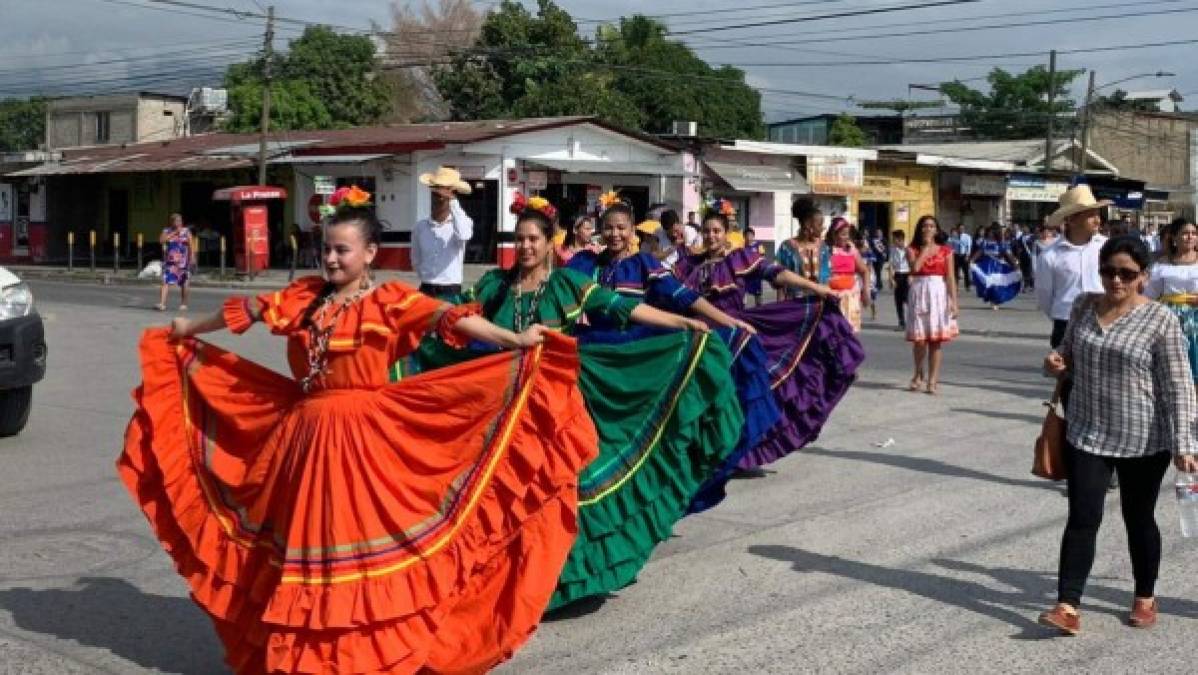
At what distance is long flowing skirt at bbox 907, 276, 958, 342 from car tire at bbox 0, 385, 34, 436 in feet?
26.5

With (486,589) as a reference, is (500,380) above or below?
above

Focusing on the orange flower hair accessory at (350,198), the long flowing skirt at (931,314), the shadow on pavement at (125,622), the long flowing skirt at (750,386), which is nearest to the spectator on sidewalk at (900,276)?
the long flowing skirt at (931,314)

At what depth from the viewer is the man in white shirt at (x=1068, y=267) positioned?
942cm

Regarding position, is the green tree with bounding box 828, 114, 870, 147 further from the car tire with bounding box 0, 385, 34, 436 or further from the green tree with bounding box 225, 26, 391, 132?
the car tire with bounding box 0, 385, 34, 436

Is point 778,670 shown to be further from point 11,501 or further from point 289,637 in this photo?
point 11,501

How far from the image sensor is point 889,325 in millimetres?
24391

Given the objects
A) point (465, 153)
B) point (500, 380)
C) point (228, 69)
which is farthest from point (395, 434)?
point (228, 69)

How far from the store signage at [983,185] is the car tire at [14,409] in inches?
1623

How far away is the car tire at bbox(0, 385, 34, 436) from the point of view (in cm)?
1048

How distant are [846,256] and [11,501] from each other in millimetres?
8370

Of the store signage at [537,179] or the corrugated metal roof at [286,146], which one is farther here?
the store signage at [537,179]

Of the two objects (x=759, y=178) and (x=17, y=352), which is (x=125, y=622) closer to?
(x=17, y=352)

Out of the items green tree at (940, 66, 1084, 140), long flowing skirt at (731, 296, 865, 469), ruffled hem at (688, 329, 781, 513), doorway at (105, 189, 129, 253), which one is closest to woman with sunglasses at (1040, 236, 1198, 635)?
ruffled hem at (688, 329, 781, 513)

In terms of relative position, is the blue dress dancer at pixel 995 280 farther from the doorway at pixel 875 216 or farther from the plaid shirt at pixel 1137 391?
the doorway at pixel 875 216
